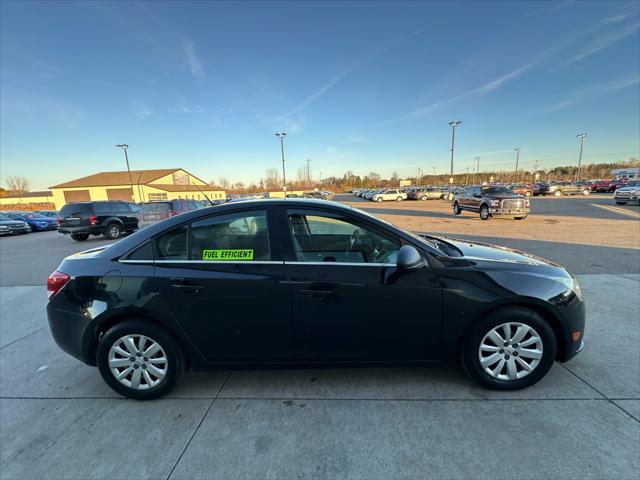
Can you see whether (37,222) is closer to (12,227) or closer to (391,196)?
(12,227)

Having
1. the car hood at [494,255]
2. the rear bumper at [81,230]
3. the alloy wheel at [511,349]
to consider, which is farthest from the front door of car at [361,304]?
the rear bumper at [81,230]

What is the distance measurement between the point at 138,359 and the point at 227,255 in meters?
1.21

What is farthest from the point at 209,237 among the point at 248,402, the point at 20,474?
the point at 20,474

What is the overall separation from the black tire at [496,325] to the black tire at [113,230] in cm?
1516

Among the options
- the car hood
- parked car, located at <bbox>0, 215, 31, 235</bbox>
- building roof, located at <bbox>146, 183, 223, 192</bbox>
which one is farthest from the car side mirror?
building roof, located at <bbox>146, 183, 223, 192</bbox>

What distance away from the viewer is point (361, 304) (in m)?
2.36

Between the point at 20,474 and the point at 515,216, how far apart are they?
1775 centimetres

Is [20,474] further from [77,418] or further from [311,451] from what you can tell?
[311,451]

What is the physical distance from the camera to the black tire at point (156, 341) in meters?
2.45

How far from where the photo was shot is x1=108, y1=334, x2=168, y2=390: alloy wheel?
8.13 feet

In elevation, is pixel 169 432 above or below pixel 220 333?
below

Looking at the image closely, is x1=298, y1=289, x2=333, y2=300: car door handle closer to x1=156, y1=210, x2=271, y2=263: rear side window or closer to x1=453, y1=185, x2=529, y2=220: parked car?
x1=156, y1=210, x2=271, y2=263: rear side window

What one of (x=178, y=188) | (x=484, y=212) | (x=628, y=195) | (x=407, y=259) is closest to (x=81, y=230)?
(x=407, y=259)

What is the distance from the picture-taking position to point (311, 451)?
77.4 inches
